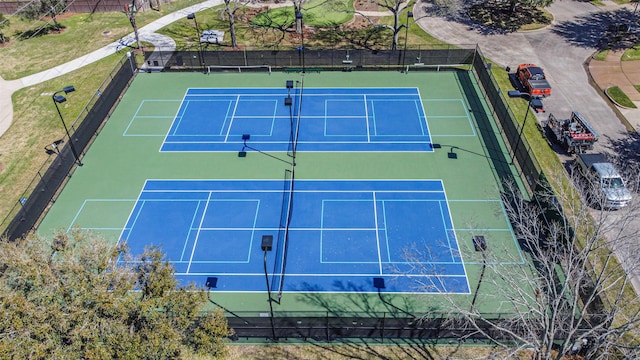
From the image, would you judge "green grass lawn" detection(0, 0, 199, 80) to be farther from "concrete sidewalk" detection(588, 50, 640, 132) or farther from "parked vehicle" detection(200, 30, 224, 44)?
"concrete sidewalk" detection(588, 50, 640, 132)

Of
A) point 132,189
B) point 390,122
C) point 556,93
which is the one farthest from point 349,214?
point 556,93

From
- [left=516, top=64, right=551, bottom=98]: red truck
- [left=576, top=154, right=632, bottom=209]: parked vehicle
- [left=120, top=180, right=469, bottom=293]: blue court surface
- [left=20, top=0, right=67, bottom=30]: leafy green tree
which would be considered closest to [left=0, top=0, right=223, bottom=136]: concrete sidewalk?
[left=20, top=0, right=67, bottom=30]: leafy green tree

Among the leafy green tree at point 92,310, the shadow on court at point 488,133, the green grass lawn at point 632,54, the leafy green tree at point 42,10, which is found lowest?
Result: the shadow on court at point 488,133

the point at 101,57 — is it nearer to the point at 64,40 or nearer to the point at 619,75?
the point at 64,40

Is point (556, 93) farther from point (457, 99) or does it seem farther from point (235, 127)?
point (235, 127)

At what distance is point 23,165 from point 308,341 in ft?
76.7

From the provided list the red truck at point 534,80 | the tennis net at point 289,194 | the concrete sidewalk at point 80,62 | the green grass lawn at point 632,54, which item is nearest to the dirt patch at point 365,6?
the concrete sidewalk at point 80,62

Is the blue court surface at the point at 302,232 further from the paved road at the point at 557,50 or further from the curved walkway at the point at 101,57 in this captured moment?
the paved road at the point at 557,50

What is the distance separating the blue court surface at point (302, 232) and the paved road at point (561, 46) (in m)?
12.5

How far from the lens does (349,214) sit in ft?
95.7

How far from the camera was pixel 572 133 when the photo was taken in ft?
107

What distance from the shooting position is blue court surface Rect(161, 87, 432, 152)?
3438cm

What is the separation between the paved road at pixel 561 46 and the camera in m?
36.9

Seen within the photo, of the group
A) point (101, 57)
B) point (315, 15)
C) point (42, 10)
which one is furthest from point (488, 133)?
point (42, 10)
